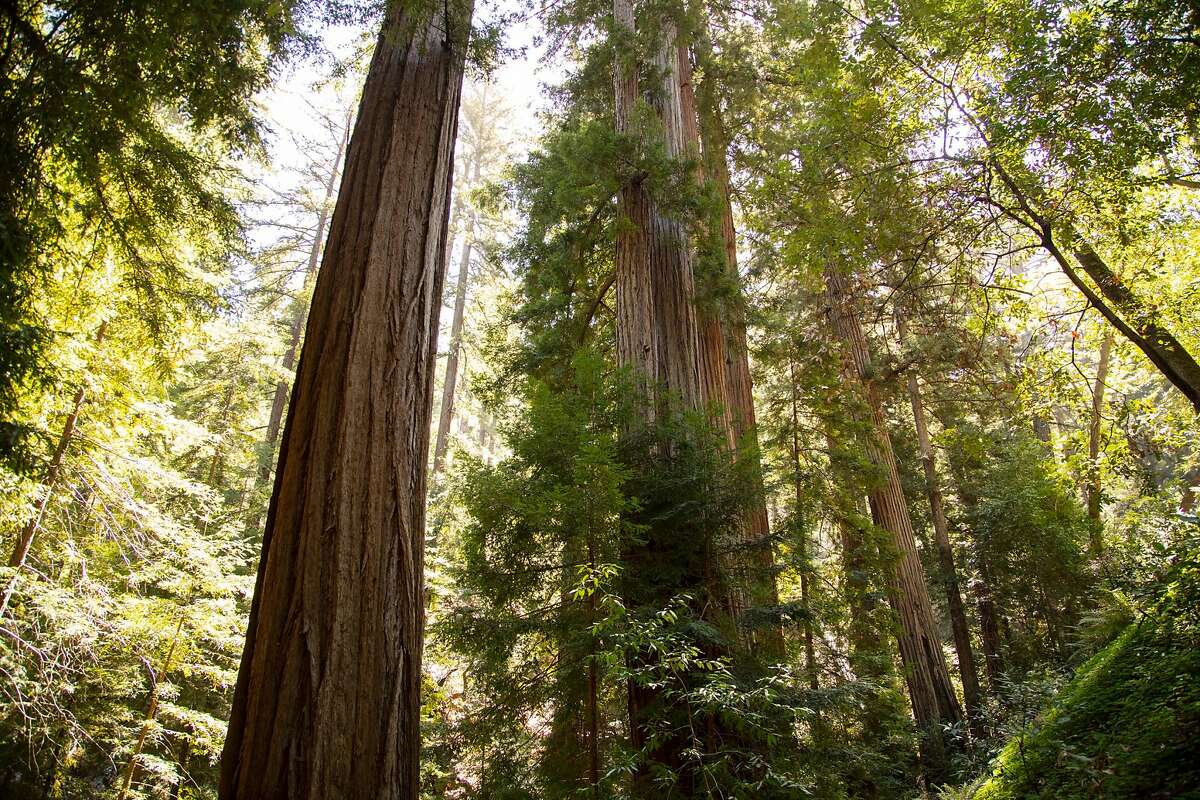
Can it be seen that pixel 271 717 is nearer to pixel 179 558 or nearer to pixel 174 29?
pixel 174 29

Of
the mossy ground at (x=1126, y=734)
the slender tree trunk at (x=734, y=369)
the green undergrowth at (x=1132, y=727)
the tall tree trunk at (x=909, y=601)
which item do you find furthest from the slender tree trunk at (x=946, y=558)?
the mossy ground at (x=1126, y=734)

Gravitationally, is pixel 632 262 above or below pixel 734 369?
above

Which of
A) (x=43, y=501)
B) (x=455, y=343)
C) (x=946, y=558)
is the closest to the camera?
(x=43, y=501)

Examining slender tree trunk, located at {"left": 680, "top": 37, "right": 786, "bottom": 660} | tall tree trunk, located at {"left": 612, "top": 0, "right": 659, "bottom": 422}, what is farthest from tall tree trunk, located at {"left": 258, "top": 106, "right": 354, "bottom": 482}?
slender tree trunk, located at {"left": 680, "top": 37, "right": 786, "bottom": 660}

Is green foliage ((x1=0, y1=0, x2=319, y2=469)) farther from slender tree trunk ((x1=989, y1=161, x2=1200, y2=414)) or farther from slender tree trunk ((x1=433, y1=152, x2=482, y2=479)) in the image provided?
slender tree trunk ((x1=433, y1=152, x2=482, y2=479))

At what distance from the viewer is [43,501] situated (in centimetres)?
621

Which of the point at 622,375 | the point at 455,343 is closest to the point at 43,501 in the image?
the point at 622,375

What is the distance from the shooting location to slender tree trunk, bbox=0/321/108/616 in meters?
5.91

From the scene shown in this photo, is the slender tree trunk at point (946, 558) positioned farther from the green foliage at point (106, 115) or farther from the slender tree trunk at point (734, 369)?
the green foliage at point (106, 115)

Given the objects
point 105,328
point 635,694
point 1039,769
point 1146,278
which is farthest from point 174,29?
point 1146,278

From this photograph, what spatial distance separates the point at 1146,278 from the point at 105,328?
456 inches

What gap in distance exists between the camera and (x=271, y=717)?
7.85ft

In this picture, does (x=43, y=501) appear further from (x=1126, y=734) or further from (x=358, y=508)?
(x=1126, y=734)

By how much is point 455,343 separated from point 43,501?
12.0m
